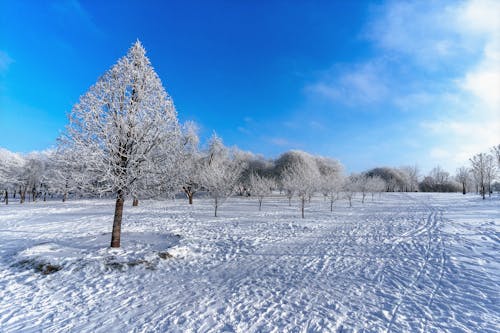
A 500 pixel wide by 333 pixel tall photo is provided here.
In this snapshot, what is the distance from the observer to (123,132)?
379 inches

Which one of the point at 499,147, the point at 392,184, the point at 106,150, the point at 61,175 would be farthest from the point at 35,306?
the point at 392,184

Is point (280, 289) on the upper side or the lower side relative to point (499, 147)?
lower

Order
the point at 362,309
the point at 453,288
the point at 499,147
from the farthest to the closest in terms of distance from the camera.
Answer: the point at 499,147 < the point at 453,288 < the point at 362,309

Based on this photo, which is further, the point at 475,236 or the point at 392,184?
the point at 392,184

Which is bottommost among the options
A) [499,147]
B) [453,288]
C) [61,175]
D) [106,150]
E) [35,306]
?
[35,306]

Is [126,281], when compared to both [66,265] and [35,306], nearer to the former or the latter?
[35,306]

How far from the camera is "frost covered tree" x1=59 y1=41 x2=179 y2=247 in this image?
9.50 metres

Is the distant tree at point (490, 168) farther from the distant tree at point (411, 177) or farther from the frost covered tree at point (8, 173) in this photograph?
the frost covered tree at point (8, 173)

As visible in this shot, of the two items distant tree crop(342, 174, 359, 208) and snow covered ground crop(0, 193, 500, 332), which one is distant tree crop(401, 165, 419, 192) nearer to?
distant tree crop(342, 174, 359, 208)

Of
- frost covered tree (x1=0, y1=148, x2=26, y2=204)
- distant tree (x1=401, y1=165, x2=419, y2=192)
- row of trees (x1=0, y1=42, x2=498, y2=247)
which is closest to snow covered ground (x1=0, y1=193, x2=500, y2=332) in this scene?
row of trees (x1=0, y1=42, x2=498, y2=247)

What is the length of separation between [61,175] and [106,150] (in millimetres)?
1917

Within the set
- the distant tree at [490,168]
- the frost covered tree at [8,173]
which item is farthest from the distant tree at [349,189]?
the frost covered tree at [8,173]

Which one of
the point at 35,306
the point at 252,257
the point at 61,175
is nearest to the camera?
the point at 35,306

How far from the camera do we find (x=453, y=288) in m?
6.55
